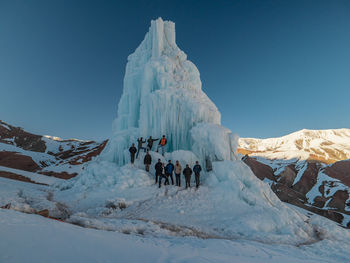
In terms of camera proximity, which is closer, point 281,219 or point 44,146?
point 281,219

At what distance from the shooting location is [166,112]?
1571 cm

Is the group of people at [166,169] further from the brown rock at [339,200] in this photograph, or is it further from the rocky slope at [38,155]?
the rocky slope at [38,155]

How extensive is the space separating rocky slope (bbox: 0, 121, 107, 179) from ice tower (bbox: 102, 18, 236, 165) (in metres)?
28.5

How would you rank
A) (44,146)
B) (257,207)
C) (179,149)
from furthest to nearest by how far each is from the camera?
(44,146) → (179,149) → (257,207)

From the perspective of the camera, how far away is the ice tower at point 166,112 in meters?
14.1

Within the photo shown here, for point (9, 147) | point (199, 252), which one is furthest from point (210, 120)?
point (9, 147)

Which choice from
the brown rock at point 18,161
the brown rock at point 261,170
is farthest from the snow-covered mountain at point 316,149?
the brown rock at point 18,161

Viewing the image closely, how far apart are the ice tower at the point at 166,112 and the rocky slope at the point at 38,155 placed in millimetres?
28506

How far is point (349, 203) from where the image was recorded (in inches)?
1155

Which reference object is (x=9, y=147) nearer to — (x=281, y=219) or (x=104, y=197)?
(x=104, y=197)

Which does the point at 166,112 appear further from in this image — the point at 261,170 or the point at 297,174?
the point at 297,174

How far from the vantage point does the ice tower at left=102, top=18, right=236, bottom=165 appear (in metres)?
14.1

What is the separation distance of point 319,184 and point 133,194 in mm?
40941

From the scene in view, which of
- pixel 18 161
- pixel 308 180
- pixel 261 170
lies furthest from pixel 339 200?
pixel 18 161
